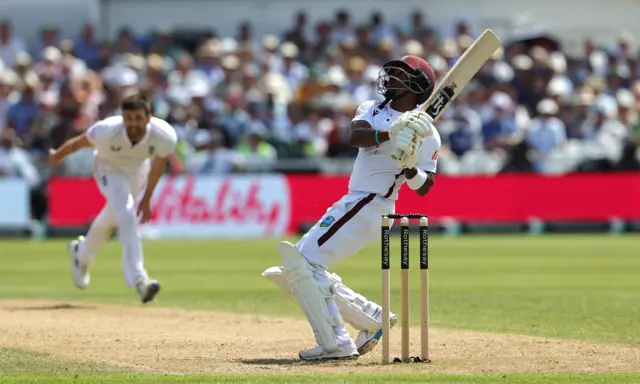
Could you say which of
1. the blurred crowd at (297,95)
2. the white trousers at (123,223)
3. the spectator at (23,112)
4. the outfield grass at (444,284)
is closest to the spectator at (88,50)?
the blurred crowd at (297,95)

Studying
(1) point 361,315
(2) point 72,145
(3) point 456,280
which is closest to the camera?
(1) point 361,315

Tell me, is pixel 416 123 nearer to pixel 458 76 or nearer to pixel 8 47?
pixel 458 76

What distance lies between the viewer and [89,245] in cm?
1215

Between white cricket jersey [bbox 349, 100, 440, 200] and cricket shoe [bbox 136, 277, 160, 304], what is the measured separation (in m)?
3.70

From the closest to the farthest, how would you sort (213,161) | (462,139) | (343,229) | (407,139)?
(407,139) → (343,229) → (213,161) → (462,139)

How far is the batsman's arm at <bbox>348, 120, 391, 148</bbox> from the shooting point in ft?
24.9

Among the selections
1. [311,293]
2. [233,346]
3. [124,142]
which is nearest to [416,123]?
[311,293]

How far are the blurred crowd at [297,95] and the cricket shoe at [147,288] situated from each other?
10.9 m

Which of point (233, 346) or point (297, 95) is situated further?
point (297, 95)

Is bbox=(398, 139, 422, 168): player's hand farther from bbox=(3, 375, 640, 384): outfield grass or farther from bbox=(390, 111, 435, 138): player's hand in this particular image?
bbox=(3, 375, 640, 384): outfield grass

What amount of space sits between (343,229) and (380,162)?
476mm

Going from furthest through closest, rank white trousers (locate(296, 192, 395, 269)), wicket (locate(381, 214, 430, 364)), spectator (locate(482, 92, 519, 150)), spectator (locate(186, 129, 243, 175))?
spectator (locate(482, 92, 519, 150)) < spectator (locate(186, 129, 243, 175)) < white trousers (locate(296, 192, 395, 269)) < wicket (locate(381, 214, 430, 364))

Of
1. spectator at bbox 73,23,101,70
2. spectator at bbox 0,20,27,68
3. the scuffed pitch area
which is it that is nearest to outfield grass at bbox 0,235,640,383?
the scuffed pitch area

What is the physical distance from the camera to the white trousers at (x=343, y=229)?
25.8ft
